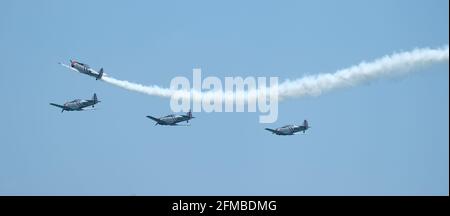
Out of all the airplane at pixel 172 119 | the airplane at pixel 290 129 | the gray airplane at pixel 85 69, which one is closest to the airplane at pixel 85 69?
the gray airplane at pixel 85 69

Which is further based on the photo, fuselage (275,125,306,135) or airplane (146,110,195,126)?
fuselage (275,125,306,135)

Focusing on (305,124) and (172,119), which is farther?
(305,124)

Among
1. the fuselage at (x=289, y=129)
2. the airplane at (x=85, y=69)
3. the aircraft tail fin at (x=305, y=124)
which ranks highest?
the airplane at (x=85, y=69)

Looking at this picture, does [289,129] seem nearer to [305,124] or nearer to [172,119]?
[305,124]

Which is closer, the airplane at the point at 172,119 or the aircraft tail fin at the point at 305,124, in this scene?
the airplane at the point at 172,119

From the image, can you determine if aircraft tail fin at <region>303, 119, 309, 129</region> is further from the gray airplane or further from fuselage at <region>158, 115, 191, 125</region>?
the gray airplane

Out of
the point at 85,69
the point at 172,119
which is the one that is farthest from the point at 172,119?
the point at 85,69

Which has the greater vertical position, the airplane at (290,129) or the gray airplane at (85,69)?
the gray airplane at (85,69)

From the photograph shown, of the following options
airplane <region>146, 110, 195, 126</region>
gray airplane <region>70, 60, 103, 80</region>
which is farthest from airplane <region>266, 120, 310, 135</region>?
gray airplane <region>70, 60, 103, 80</region>

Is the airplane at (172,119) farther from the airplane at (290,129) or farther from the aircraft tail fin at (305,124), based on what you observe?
the aircraft tail fin at (305,124)
